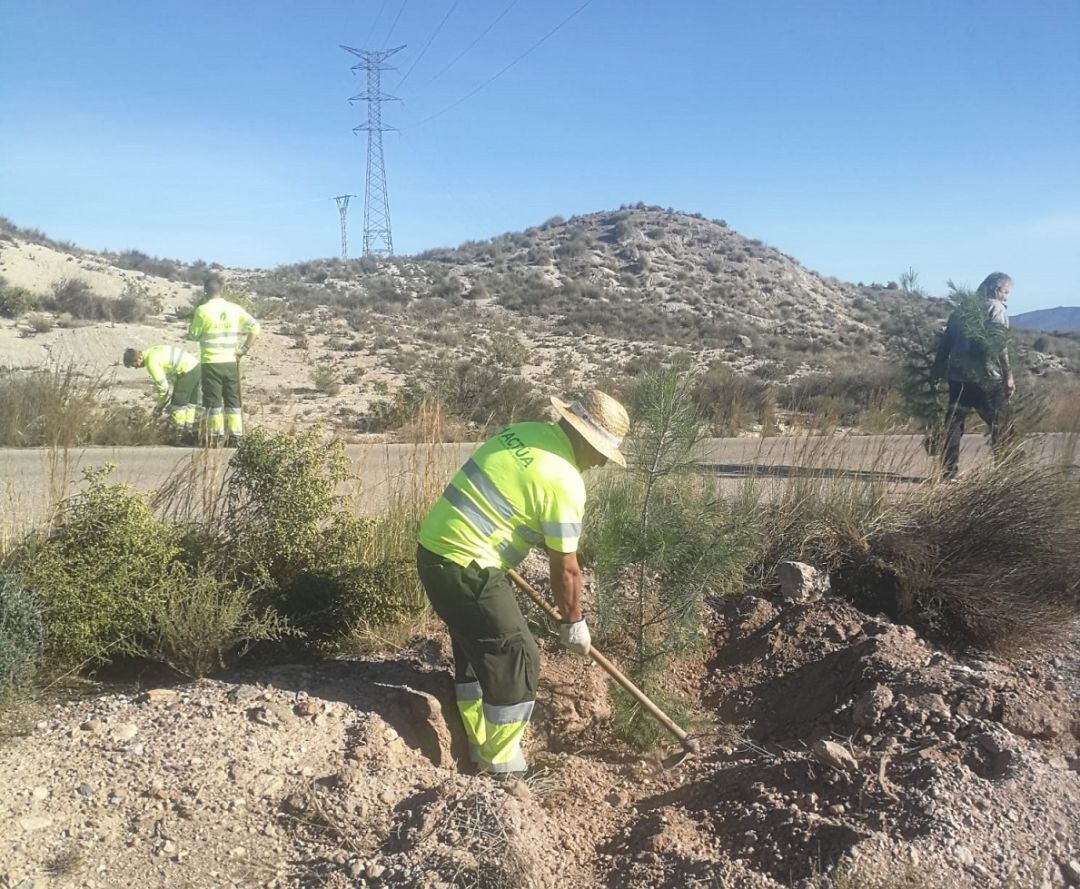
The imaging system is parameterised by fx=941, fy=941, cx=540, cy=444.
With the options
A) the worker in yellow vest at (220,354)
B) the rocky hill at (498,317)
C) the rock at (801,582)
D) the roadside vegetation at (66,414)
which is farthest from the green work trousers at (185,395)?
the rock at (801,582)

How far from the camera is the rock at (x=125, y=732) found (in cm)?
381

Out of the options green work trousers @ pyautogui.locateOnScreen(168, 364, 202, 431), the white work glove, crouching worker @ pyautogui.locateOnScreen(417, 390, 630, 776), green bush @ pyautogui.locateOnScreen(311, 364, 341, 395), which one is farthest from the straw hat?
green bush @ pyautogui.locateOnScreen(311, 364, 341, 395)

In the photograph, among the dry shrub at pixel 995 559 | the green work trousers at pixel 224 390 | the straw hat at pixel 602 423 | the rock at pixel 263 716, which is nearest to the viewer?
the straw hat at pixel 602 423

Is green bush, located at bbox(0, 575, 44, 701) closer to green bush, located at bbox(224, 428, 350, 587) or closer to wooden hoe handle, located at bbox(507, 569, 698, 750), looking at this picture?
green bush, located at bbox(224, 428, 350, 587)

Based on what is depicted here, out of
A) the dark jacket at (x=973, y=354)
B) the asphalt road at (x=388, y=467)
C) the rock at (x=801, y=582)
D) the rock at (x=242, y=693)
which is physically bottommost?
the rock at (x=242, y=693)

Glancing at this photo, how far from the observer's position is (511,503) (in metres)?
3.92

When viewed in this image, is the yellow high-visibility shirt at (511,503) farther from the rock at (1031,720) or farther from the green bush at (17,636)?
the rock at (1031,720)

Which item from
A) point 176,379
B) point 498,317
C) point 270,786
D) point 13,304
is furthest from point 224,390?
point 498,317

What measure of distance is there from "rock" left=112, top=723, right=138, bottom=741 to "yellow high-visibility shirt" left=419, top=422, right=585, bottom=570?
4.59 feet

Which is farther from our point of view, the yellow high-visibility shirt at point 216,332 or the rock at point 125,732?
the yellow high-visibility shirt at point 216,332

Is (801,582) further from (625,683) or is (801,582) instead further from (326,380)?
(326,380)

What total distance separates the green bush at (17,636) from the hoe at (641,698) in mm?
2020

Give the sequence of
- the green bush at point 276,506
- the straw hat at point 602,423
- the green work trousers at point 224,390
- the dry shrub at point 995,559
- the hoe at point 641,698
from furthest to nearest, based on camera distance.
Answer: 1. the green work trousers at point 224,390
2. the dry shrub at point 995,559
3. the green bush at point 276,506
4. the hoe at point 641,698
5. the straw hat at point 602,423

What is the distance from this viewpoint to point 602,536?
4715mm
